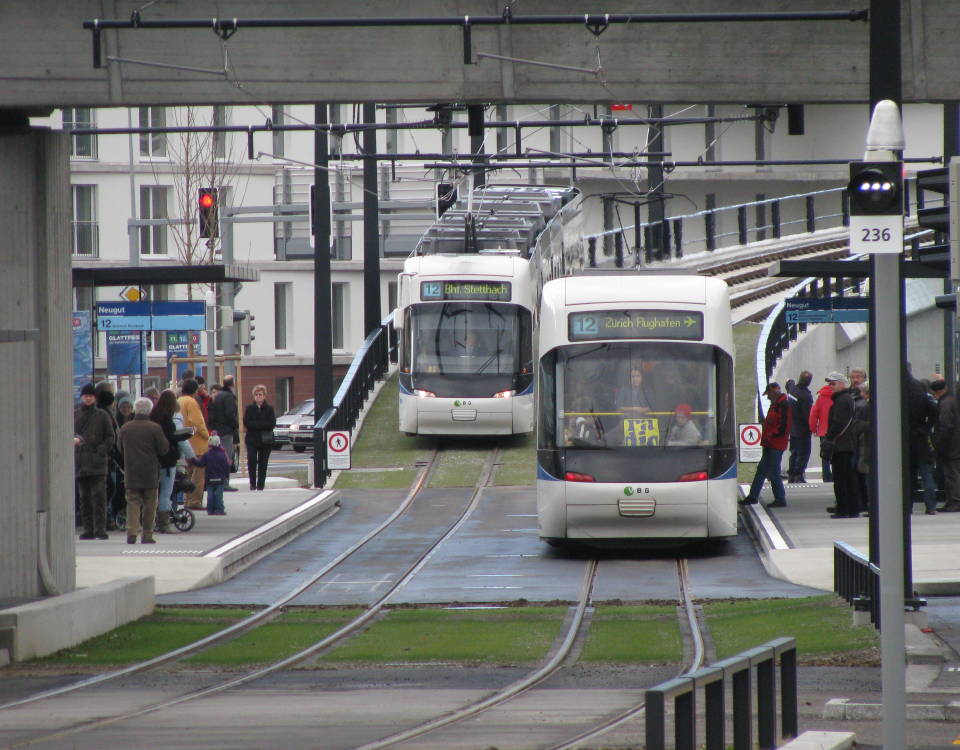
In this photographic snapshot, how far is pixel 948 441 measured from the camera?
21.2 meters

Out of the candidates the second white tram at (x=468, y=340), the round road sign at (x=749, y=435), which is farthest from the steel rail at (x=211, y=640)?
the second white tram at (x=468, y=340)

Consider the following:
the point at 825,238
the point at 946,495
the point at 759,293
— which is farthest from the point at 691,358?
the point at 825,238

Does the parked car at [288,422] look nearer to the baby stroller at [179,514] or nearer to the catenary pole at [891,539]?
the baby stroller at [179,514]

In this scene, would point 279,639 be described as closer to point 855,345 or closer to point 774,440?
point 774,440

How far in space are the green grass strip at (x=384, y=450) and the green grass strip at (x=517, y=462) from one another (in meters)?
1.45

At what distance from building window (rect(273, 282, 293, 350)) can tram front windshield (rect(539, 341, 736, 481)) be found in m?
43.4

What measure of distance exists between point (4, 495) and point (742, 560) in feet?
28.9

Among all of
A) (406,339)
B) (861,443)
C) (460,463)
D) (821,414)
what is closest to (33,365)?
(861,443)

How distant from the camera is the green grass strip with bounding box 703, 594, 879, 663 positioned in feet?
40.5

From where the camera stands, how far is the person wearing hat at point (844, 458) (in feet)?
68.9

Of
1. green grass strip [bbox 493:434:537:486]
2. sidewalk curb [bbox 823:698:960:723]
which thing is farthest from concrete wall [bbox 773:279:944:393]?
sidewalk curb [bbox 823:698:960:723]

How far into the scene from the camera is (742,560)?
19.1 m

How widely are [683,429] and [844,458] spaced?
9.51ft

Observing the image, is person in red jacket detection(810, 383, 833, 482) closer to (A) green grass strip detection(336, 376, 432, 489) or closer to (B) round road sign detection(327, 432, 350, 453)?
(A) green grass strip detection(336, 376, 432, 489)
